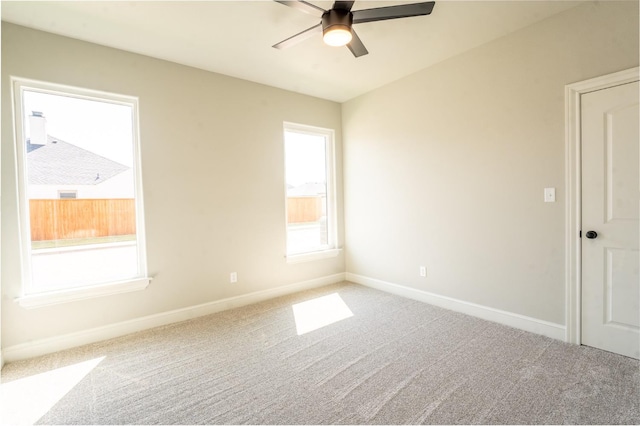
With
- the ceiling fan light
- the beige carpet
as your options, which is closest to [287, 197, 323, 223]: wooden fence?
the beige carpet

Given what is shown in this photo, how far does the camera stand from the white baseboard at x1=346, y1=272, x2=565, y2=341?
2.67 meters

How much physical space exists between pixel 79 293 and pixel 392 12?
3422mm

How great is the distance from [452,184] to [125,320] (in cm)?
363

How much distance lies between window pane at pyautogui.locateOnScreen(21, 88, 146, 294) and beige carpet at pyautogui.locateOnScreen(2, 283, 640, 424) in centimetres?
73

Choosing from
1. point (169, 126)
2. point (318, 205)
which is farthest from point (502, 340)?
point (169, 126)

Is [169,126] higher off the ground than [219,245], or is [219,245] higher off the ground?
[169,126]

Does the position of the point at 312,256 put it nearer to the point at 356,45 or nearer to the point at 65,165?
the point at 356,45

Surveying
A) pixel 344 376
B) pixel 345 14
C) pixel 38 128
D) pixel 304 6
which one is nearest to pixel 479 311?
pixel 344 376

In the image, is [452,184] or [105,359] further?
[452,184]

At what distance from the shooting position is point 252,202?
377cm

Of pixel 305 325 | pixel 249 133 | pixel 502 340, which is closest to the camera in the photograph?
pixel 502 340

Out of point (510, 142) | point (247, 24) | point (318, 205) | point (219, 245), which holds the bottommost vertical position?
point (219, 245)

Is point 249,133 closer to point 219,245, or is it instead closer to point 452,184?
point 219,245

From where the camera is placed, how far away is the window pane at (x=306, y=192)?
4215 mm
